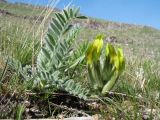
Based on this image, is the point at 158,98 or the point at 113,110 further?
the point at 158,98

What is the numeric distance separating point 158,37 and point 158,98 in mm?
14567

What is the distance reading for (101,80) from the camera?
10.9 feet

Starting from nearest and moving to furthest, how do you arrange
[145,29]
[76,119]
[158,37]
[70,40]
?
[76,119]
[70,40]
[158,37]
[145,29]

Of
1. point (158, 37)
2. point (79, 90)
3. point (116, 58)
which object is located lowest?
point (79, 90)

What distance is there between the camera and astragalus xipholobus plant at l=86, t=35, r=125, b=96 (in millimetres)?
3264

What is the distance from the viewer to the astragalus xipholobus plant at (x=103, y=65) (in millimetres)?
3264

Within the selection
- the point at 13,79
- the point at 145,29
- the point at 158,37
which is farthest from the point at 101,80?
the point at 145,29

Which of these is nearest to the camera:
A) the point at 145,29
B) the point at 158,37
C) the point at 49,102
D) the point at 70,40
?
the point at 49,102

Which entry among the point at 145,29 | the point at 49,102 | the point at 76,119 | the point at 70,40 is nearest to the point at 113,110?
the point at 76,119

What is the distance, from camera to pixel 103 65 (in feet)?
10.8

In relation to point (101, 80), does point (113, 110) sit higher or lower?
lower

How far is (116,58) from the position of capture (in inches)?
128

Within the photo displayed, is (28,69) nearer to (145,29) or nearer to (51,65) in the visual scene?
(51,65)

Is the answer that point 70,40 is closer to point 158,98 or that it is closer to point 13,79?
point 13,79
